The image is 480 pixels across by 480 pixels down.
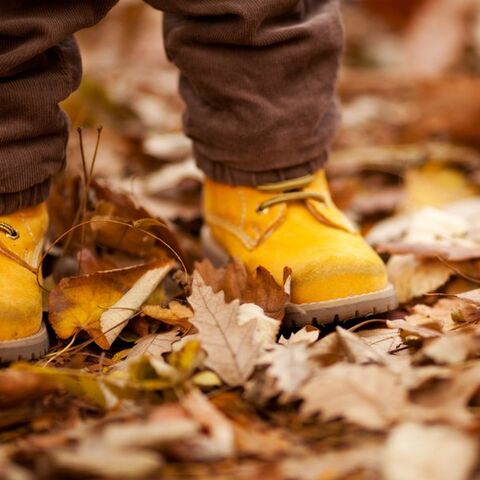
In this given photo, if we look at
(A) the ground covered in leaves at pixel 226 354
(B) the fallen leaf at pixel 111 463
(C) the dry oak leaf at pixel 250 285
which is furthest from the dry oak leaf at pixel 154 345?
(B) the fallen leaf at pixel 111 463

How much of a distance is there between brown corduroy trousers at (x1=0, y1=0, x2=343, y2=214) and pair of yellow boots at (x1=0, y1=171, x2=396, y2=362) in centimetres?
4

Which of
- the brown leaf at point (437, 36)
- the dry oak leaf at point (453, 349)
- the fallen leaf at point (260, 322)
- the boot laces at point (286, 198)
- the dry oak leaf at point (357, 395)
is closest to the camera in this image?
the dry oak leaf at point (357, 395)

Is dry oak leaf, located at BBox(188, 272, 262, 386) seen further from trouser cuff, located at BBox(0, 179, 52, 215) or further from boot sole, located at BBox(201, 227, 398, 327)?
trouser cuff, located at BBox(0, 179, 52, 215)

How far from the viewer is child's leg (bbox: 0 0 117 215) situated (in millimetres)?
1089

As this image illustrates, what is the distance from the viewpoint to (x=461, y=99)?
243 cm

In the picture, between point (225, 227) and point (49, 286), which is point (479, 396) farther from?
point (49, 286)

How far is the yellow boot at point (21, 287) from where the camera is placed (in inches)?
41.6

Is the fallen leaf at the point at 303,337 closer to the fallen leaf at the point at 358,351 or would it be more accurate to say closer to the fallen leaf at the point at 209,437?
the fallen leaf at the point at 358,351

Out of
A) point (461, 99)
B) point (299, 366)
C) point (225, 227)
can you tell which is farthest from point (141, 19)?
point (299, 366)

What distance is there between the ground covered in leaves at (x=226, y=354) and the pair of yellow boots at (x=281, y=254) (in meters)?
0.04

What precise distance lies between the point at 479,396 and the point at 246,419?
0.27m

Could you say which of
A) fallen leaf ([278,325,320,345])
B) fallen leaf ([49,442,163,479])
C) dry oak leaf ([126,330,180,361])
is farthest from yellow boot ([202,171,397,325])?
fallen leaf ([49,442,163,479])

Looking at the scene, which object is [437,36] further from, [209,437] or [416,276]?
[209,437]

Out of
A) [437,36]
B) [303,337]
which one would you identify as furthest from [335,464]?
[437,36]
